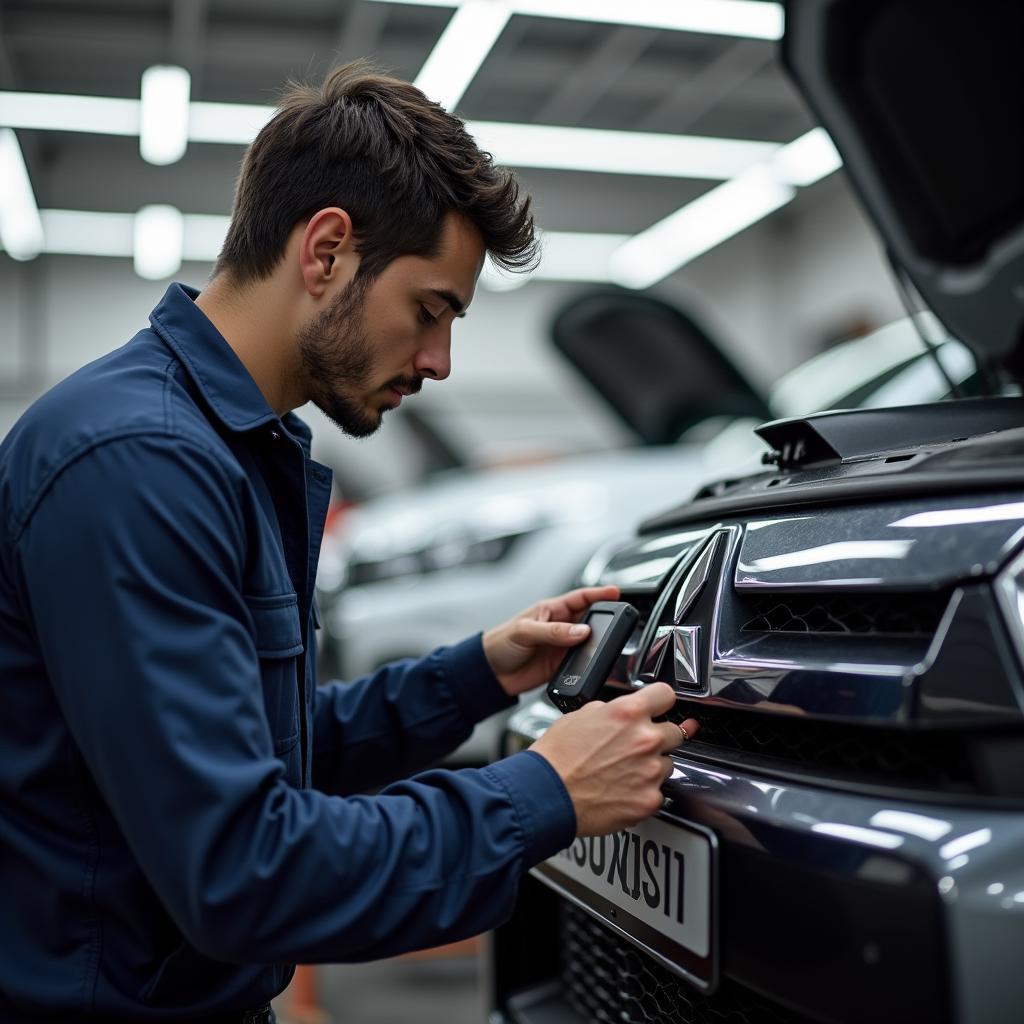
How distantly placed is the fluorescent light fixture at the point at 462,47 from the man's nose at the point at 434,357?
4.80 metres

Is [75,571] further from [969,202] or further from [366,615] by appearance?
[366,615]

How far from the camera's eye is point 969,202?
1.58 m

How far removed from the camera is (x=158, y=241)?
10.7m

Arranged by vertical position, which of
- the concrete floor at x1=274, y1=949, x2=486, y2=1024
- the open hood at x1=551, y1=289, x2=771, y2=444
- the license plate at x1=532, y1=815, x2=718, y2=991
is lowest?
the concrete floor at x1=274, y1=949, x2=486, y2=1024

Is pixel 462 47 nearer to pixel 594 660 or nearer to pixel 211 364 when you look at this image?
pixel 211 364

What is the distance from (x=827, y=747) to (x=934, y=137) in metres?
1.07

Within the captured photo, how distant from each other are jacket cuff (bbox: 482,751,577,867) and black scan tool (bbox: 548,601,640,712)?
0.17 m

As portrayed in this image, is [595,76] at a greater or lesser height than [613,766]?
greater

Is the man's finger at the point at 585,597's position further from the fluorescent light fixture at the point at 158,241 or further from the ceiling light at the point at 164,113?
the fluorescent light fixture at the point at 158,241

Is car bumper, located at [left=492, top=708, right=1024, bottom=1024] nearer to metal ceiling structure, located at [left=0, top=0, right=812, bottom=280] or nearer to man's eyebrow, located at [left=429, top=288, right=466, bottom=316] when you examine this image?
man's eyebrow, located at [left=429, top=288, right=466, bottom=316]

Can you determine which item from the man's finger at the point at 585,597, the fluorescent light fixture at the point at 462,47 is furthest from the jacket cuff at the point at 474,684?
the fluorescent light fixture at the point at 462,47

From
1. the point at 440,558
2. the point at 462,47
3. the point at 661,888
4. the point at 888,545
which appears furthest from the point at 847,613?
the point at 462,47

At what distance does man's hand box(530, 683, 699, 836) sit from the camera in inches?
36.6

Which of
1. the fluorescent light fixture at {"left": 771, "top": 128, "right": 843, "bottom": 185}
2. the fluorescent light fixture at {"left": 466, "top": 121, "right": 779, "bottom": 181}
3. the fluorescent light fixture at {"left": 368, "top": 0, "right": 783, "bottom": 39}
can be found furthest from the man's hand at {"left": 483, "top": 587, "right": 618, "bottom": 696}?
the fluorescent light fixture at {"left": 771, "top": 128, "right": 843, "bottom": 185}
